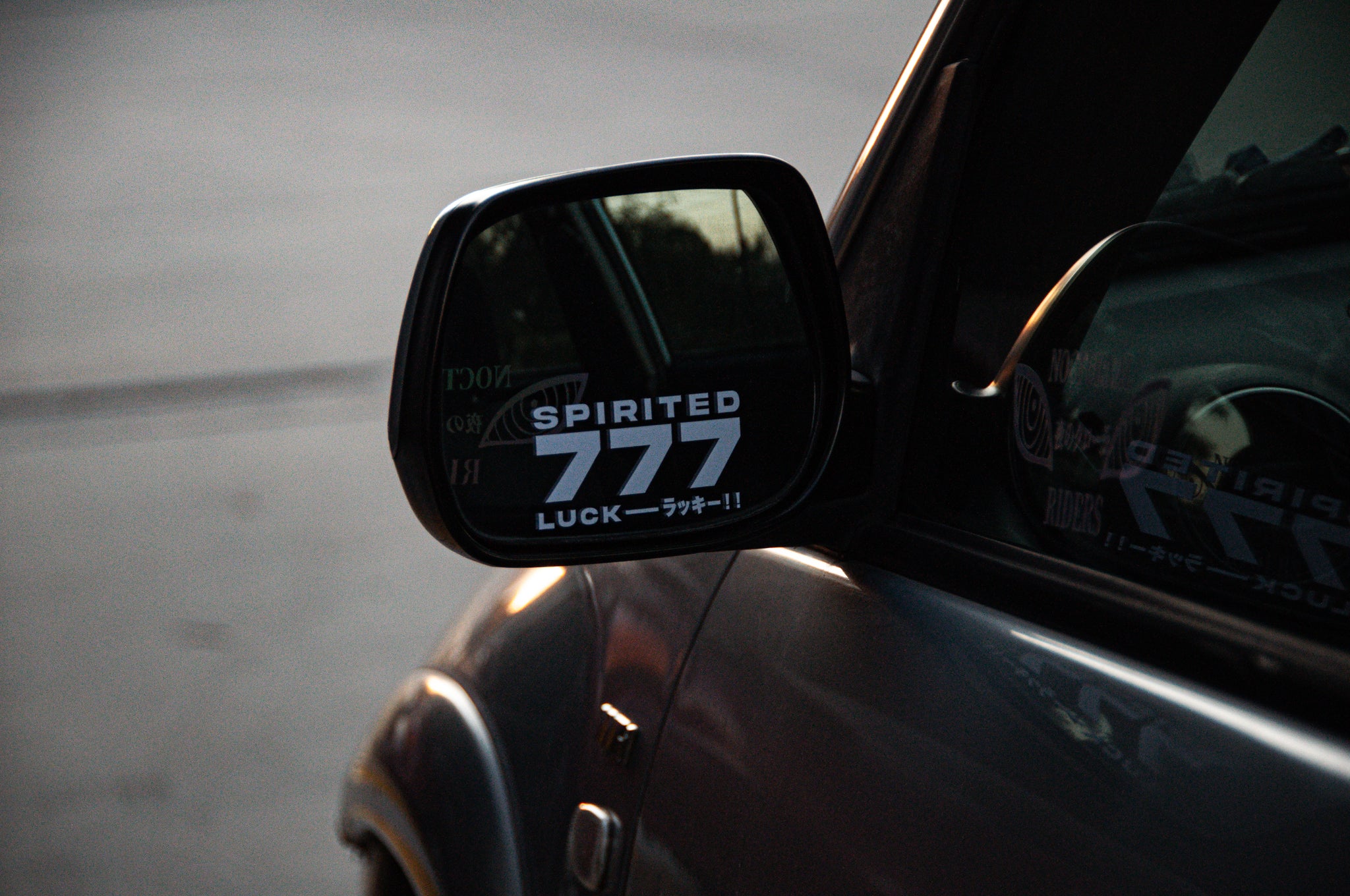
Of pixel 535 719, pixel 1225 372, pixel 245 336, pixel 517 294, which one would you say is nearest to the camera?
pixel 1225 372

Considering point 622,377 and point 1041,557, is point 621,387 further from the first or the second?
point 1041,557

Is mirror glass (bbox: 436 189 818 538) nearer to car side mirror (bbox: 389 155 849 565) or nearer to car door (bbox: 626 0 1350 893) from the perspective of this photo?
car side mirror (bbox: 389 155 849 565)

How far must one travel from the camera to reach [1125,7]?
1057 mm

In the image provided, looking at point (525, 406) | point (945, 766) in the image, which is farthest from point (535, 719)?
point (945, 766)

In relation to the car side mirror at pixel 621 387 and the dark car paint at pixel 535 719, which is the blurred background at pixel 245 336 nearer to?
the dark car paint at pixel 535 719

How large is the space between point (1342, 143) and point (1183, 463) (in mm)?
242

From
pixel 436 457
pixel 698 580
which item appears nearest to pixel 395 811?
pixel 698 580

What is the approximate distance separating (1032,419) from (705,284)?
0.35 meters

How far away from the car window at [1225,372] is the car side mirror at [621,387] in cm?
20

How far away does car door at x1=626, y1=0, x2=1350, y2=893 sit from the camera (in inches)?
32.0

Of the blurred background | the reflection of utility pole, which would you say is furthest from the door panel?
the blurred background

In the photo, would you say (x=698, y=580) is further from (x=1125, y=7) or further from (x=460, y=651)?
(x=1125, y=7)

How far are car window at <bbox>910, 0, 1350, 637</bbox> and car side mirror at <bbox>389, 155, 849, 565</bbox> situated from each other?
0.20m

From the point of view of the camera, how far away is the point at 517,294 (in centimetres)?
125
